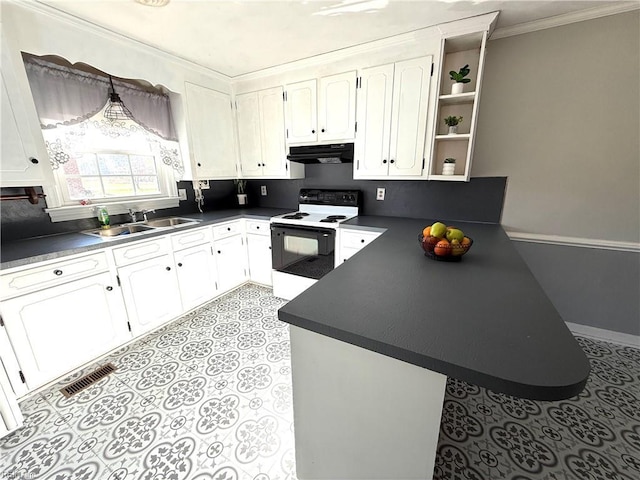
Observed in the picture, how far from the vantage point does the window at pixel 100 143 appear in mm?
1915

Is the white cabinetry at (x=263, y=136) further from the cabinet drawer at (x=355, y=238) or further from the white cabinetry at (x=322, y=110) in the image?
the cabinet drawer at (x=355, y=238)

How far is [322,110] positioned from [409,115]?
841 mm

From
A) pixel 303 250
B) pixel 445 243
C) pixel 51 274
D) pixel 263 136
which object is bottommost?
pixel 303 250

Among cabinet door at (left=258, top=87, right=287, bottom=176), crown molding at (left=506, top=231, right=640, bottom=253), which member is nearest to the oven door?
cabinet door at (left=258, top=87, right=287, bottom=176)

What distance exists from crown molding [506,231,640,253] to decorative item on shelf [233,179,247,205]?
9.97ft

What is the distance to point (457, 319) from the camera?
81cm

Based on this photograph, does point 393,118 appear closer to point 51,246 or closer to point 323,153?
point 323,153

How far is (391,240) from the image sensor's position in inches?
68.5

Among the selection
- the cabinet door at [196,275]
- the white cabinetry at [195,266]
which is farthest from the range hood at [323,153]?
the cabinet door at [196,275]

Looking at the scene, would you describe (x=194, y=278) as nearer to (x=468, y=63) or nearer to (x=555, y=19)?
(x=468, y=63)

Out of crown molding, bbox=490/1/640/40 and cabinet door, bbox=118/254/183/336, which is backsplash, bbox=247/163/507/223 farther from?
cabinet door, bbox=118/254/183/336

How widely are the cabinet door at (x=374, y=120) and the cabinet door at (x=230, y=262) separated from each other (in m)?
1.62

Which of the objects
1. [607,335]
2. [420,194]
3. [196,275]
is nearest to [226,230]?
[196,275]

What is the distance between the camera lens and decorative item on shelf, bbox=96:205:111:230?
2205 millimetres
